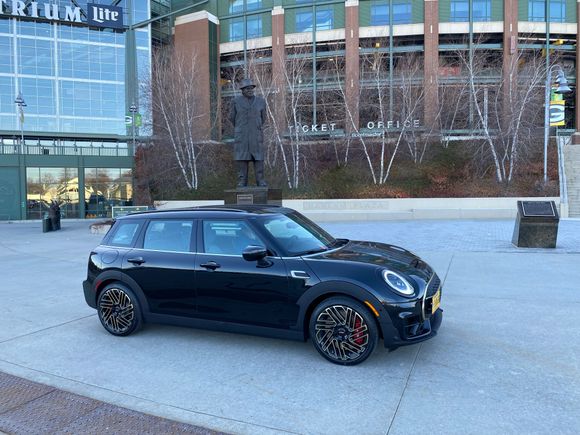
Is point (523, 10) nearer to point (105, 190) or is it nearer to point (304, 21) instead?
point (304, 21)

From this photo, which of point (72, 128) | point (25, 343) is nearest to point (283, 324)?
point (25, 343)

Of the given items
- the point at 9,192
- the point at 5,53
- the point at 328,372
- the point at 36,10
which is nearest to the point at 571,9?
the point at 36,10

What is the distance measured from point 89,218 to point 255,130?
→ 31.9 m

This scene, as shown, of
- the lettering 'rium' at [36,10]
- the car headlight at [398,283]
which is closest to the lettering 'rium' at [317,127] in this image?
the lettering 'rium' at [36,10]

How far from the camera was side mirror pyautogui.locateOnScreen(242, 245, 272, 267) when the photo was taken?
15.4 ft

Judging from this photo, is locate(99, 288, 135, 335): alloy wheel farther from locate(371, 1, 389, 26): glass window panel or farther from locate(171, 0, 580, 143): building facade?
locate(371, 1, 389, 26): glass window panel

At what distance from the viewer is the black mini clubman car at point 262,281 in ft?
14.4

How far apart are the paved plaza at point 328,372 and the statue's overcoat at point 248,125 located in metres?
7.07

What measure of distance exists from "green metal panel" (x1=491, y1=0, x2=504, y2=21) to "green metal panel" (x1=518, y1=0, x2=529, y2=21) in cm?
171

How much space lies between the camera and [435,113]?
33.3 meters

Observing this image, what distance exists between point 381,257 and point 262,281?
1310mm

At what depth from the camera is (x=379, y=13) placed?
42.2m

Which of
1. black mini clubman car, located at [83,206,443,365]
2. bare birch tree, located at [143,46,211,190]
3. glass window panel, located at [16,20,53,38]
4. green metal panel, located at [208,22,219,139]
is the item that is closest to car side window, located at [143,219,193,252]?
black mini clubman car, located at [83,206,443,365]

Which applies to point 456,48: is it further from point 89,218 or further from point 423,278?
point 423,278
